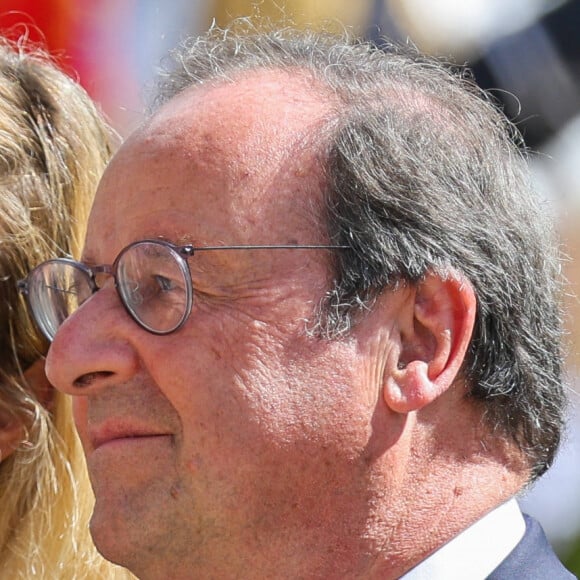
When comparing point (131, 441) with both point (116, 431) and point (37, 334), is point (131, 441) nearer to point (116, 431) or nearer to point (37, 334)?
point (116, 431)

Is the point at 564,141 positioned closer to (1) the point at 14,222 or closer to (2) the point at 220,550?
(1) the point at 14,222

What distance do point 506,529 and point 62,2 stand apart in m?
3.46

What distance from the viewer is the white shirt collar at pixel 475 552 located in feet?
6.01

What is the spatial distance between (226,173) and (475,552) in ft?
2.70

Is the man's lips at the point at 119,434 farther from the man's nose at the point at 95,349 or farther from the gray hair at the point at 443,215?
the gray hair at the point at 443,215

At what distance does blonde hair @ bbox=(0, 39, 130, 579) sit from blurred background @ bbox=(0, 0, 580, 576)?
1038 millimetres

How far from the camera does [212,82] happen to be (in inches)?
85.1

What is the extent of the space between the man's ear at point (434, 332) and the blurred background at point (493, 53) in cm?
163

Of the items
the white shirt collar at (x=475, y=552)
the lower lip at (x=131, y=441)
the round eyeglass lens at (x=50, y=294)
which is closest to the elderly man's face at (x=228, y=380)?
the lower lip at (x=131, y=441)

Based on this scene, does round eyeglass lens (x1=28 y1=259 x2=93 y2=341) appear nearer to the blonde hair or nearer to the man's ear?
the blonde hair

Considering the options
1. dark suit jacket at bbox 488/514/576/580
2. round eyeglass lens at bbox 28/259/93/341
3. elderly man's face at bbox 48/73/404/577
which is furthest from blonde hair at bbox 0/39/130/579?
dark suit jacket at bbox 488/514/576/580

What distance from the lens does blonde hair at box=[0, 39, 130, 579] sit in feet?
8.13

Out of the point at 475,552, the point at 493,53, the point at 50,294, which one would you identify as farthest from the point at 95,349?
the point at 493,53

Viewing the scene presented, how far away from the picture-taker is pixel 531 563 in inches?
73.3
